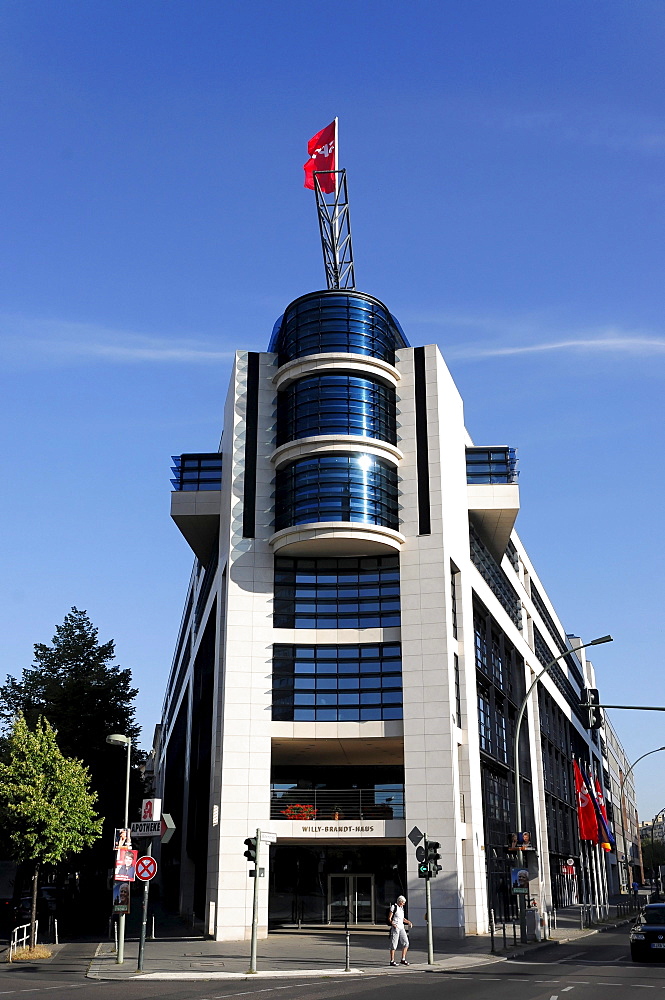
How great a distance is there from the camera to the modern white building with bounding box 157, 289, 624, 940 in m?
40.2

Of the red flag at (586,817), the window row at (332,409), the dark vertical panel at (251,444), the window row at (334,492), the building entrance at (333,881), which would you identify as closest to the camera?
the window row at (334,492)

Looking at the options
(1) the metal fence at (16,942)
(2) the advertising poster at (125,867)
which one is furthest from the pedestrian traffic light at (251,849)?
(1) the metal fence at (16,942)

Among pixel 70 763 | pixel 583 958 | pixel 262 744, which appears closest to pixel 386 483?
pixel 262 744

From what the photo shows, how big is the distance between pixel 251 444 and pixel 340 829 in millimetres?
17910

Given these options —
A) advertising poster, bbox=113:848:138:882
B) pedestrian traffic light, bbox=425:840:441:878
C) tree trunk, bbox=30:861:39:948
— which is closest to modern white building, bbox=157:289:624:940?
advertising poster, bbox=113:848:138:882

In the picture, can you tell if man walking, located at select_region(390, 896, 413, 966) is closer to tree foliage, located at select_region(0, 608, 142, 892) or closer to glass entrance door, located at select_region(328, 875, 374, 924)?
glass entrance door, located at select_region(328, 875, 374, 924)

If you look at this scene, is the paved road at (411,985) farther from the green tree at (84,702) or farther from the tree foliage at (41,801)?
the green tree at (84,702)

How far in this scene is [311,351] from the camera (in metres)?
45.1

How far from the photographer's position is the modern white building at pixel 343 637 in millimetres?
40250

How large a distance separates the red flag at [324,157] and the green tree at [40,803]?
32850 millimetres

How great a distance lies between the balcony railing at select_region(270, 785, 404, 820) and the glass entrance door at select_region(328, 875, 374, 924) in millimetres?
5849

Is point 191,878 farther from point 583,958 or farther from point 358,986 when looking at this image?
point 358,986

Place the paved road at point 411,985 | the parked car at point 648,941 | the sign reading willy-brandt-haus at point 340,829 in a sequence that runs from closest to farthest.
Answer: the paved road at point 411,985 < the parked car at point 648,941 < the sign reading willy-brandt-haus at point 340,829

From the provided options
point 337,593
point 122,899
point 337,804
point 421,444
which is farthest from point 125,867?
point 421,444
